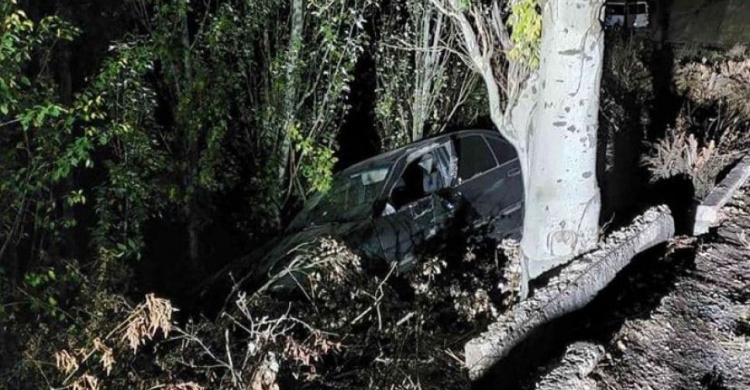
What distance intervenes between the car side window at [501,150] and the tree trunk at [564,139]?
2339mm

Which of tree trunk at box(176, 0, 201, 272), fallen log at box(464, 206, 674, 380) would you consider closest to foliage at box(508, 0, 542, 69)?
fallen log at box(464, 206, 674, 380)

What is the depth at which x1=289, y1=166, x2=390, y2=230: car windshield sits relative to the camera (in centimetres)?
701

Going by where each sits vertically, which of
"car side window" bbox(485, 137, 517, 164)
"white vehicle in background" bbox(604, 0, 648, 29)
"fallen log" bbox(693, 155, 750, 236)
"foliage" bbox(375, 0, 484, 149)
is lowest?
"fallen log" bbox(693, 155, 750, 236)

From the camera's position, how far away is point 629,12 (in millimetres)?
17562

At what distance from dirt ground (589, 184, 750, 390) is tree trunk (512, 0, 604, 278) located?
1.88 feet

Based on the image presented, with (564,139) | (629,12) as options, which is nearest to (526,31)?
(564,139)

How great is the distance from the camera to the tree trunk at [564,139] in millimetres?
4785

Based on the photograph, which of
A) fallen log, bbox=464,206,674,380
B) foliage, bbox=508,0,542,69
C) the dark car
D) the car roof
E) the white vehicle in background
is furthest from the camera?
the white vehicle in background

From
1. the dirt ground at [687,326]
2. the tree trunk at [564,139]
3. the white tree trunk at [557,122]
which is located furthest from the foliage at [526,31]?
the dirt ground at [687,326]

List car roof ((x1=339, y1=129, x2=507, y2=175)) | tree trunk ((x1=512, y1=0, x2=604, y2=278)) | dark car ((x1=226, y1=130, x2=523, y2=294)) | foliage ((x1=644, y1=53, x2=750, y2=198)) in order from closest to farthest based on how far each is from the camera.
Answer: tree trunk ((x1=512, y1=0, x2=604, y2=278))
dark car ((x1=226, y1=130, x2=523, y2=294))
foliage ((x1=644, y1=53, x2=750, y2=198))
car roof ((x1=339, y1=129, x2=507, y2=175))

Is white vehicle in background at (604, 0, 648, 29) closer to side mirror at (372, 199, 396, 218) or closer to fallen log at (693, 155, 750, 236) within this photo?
fallen log at (693, 155, 750, 236)

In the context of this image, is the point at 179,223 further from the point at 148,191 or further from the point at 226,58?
the point at 226,58

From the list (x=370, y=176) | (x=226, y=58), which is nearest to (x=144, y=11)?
(x=226, y=58)

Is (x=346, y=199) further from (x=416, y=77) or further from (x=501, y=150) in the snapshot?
(x=416, y=77)
